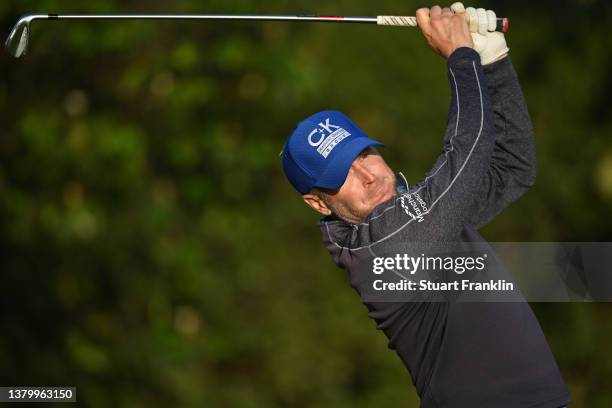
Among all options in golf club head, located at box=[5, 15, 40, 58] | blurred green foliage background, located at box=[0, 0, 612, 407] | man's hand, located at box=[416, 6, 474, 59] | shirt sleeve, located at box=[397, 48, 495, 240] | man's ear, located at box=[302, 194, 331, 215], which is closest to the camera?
shirt sleeve, located at box=[397, 48, 495, 240]

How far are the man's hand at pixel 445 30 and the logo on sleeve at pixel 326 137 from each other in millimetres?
355

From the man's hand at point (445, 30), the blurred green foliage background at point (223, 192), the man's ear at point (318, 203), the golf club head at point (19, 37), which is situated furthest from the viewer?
the blurred green foliage background at point (223, 192)

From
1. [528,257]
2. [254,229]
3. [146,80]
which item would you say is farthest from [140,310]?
[528,257]

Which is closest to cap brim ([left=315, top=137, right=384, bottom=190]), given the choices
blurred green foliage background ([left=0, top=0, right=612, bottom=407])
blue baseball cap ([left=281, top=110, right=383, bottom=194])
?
blue baseball cap ([left=281, top=110, right=383, bottom=194])

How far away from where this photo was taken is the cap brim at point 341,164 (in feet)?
10.5

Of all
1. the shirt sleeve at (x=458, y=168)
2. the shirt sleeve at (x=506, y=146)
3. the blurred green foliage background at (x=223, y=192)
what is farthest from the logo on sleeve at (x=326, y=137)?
the blurred green foliage background at (x=223, y=192)

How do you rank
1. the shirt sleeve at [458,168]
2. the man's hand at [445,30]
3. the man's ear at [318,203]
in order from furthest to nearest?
the man's ear at [318,203] → the man's hand at [445,30] → the shirt sleeve at [458,168]

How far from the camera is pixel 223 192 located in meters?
8.36

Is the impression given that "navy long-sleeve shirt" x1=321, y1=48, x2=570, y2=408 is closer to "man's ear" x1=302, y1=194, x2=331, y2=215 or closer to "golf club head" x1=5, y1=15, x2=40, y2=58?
"man's ear" x1=302, y1=194, x2=331, y2=215

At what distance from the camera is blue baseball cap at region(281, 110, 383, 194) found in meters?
3.21

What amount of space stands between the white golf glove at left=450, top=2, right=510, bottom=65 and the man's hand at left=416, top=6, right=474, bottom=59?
0.06 ft

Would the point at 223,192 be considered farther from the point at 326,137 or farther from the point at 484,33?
the point at 484,33

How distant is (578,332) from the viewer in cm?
926

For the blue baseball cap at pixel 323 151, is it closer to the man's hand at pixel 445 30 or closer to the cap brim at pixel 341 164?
the cap brim at pixel 341 164
